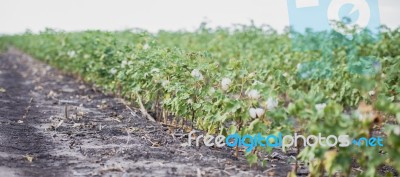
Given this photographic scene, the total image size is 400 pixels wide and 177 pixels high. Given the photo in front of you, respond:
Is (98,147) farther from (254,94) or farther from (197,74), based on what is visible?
(254,94)

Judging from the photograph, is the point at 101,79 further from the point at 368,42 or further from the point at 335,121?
the point at 335,121

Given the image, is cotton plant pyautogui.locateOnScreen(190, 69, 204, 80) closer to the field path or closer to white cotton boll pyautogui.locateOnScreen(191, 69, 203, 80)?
white cotton boll pyautogui.locateOnScreen(191, 69, 203, 80)

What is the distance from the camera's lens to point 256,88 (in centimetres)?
452

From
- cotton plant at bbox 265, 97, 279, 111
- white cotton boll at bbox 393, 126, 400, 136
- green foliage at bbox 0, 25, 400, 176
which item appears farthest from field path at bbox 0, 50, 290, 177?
white cotton boll at bbox 393, 126, 400, 136

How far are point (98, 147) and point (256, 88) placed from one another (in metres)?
1.83

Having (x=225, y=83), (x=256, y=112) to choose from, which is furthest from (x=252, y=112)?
(x=225, y=83)

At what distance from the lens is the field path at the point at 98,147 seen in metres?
4.56

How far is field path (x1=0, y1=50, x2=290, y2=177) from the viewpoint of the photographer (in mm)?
4559

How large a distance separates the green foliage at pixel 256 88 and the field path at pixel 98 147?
31cm

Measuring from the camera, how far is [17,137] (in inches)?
238

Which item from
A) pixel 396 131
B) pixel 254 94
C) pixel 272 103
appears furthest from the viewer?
pixel 254 94

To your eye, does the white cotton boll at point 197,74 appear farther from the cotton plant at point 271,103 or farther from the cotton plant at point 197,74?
the cotton plant at point 271,103

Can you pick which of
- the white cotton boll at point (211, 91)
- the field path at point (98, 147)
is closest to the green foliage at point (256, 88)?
the white cotton boll at point (211, 91)

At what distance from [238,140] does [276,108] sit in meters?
0.77
